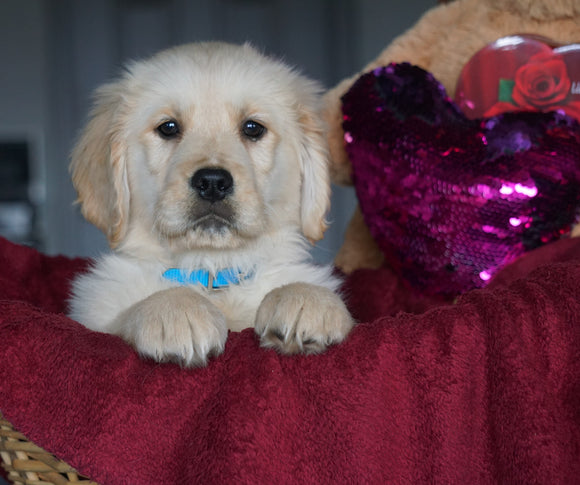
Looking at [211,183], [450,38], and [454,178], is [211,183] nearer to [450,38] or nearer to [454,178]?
[454,178]

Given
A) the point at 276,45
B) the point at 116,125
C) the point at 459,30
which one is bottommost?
the point at 276,45

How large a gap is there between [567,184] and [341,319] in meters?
0.80

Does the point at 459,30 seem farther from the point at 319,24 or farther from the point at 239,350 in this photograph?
the point at 319,24

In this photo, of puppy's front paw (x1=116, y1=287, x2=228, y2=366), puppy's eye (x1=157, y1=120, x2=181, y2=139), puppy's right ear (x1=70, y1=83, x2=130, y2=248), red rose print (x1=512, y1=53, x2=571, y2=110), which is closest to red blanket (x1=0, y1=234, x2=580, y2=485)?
puppy's front paw (x1=116, y1=287, x2=228, y2=366)

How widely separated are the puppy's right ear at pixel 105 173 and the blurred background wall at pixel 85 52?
11.3 ft

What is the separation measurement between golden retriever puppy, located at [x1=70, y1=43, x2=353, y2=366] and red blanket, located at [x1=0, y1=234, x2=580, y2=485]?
0.92 ft

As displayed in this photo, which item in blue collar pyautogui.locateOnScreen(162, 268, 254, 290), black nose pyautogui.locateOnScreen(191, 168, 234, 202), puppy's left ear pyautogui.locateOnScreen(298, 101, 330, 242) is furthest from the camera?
puppy's left ear pyautogui.locateOnScreen(298, 101, 330, 242)

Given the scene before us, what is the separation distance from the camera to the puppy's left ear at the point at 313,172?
1.75 meters

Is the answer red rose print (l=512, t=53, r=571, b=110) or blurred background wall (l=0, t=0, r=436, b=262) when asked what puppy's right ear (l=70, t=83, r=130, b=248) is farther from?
blurred background wall (l=0, t=0, r=436, b=262)

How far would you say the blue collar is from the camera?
154 cm

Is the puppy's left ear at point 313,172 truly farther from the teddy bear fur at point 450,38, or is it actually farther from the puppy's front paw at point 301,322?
the puppy's front paw at point 301,322

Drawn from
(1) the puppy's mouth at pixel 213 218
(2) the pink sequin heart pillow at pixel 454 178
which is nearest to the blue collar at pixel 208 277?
(1) the puppy's mouth at pixel 213 218

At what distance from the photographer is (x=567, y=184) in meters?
1.61

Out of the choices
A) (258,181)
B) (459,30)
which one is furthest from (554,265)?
(459,30)
